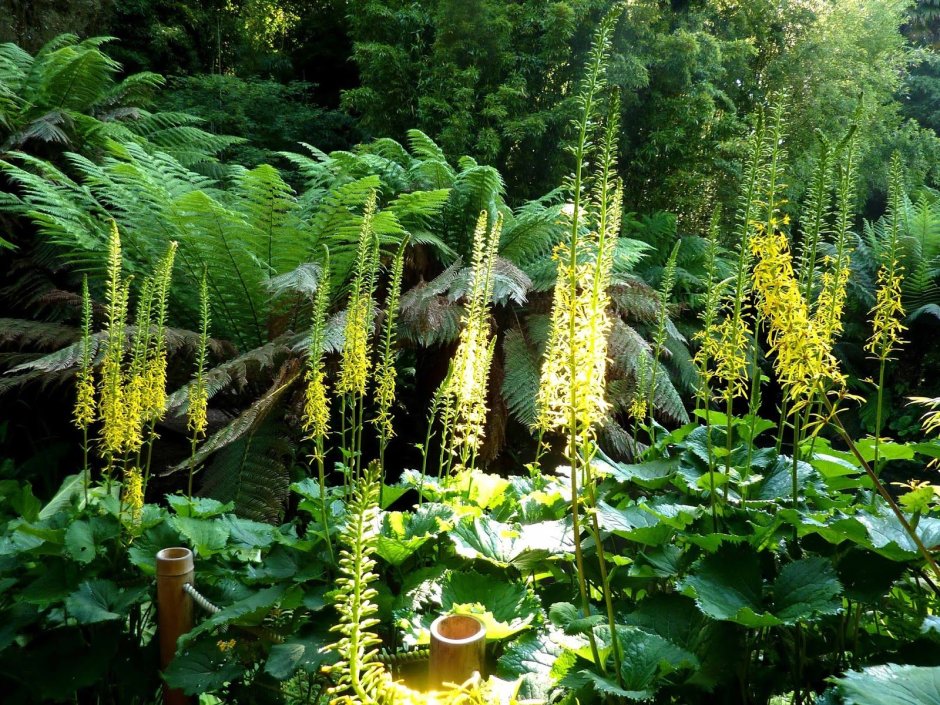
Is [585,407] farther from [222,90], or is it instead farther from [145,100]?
[222,90]

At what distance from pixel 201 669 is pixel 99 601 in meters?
0.30

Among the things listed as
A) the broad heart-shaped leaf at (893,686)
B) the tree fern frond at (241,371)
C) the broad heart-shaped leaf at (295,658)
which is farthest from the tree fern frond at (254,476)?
the broad heart-shaped leaf at (893,686)

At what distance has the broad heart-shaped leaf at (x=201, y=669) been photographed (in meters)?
1.28

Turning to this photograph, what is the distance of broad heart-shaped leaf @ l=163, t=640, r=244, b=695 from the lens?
128 centimetres

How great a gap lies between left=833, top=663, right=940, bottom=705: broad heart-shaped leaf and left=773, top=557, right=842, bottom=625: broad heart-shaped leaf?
12 centimetres

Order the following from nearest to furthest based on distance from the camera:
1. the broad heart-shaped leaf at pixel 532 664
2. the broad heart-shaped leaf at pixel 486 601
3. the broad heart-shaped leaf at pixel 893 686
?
the broad heart-shaped leaf at pixel 893 686, the broad heart-shaped leaf at pixel 532 664, the broad heart-shaped leaf at pixel 486 601

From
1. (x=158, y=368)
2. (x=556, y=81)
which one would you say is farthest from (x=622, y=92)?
(x=158, y=368)

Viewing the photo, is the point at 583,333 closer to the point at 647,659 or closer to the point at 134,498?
the point at 647,659

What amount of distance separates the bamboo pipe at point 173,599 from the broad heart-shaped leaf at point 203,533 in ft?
0.29

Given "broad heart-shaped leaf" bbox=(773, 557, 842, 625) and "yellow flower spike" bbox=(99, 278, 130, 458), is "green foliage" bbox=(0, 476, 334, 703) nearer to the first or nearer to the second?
"yellow flower spike" bbox=(99, 278, 130, 458)

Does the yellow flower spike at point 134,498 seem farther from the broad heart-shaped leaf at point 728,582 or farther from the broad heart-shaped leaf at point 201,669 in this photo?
the broad heart-shaped leaf at point 728,582

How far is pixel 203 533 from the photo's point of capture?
158 cm

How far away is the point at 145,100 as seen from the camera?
602 centimetres

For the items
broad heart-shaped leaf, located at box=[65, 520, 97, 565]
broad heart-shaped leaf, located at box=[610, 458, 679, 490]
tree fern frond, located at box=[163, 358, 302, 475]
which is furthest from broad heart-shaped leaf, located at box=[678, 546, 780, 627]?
tree fern frond, located at box=[163, 358, 302, 475]
